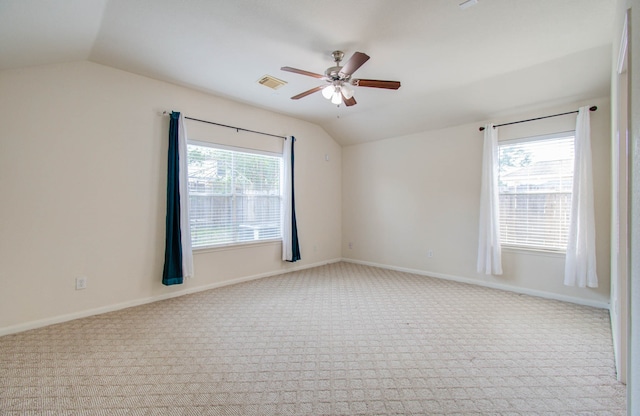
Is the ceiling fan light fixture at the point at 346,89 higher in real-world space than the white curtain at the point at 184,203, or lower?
higher

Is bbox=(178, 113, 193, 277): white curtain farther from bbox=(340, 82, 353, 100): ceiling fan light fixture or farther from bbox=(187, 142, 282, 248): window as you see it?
bbox=(340, 82, 353, 100): ceiling fan light fixture

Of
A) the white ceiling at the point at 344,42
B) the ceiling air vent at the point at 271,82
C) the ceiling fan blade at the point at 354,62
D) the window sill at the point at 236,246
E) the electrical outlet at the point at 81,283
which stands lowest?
the electrical outlet at the point at 81,283

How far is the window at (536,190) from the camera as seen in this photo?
3664 mm

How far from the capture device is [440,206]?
482 centimetres

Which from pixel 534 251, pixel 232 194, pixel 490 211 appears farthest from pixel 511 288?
pixel 232 194

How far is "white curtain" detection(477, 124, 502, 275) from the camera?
405 cm

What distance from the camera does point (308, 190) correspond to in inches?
220

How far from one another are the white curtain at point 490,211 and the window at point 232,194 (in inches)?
130

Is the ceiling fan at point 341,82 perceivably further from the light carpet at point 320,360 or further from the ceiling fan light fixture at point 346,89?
the light carpet at point 320,360

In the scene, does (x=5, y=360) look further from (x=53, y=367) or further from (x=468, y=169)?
(x=468, y=169)

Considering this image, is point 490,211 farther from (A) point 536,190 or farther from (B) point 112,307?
(B) point 112,307

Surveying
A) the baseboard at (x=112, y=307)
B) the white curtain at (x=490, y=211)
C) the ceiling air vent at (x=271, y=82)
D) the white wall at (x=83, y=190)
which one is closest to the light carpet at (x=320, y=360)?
the baseboard at (x=112, y=307)

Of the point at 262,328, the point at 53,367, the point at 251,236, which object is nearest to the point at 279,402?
the point at 262,328

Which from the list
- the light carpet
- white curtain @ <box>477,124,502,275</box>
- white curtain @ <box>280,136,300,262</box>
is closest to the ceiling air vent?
white curtain @ <box>280,136,300,262</box>
